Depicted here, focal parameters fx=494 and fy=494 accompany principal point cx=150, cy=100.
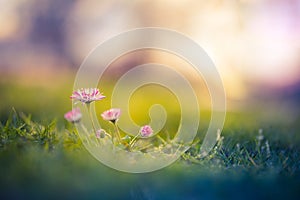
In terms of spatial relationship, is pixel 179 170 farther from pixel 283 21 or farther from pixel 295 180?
pixel 283 21

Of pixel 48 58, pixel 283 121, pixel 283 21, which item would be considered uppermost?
pixel 283 21

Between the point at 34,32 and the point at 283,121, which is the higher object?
the point at 34,32

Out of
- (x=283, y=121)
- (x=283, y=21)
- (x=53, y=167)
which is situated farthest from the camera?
(x=283, y=21)

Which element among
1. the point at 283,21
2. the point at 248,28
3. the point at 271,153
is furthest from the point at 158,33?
the point at 271,153

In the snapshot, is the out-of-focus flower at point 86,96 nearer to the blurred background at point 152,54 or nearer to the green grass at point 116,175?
the green grass at point 116,175

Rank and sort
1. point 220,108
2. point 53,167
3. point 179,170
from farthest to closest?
point 220,108 → point 179,170 → point 53,167

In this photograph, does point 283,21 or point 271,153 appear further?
point 283,21

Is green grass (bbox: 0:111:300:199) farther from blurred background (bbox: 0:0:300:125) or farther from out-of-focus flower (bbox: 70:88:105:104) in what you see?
blurred background (bbox: 0:0:300:125)
